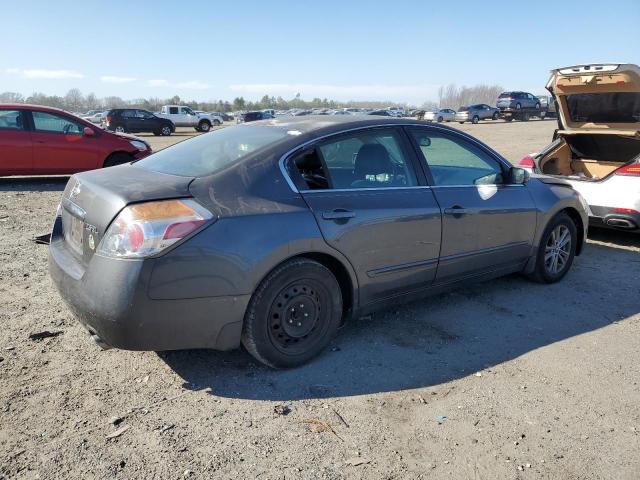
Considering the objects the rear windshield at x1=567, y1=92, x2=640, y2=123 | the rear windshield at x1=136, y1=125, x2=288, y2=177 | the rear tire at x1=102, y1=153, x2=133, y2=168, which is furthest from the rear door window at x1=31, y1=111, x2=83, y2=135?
the rear windshield at x1=567, y1=92, x2=640, y2=123

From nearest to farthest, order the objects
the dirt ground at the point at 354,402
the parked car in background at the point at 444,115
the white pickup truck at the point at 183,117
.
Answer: the dirt ground at the point at 354,402 → the white pickup truck at the point at 183,117 → the parked car in background at the point at 444,115

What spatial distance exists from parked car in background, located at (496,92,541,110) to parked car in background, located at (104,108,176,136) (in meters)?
27.9

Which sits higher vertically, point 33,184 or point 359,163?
point 359,163

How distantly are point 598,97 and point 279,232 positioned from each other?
18.9 ft

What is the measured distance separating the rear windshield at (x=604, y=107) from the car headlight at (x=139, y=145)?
26.3ft

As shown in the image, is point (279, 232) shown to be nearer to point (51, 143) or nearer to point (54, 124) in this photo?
point (51, 143)

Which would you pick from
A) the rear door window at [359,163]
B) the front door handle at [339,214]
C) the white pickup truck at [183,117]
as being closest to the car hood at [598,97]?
the rear door window at [359,163]

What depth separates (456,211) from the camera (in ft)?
13.2

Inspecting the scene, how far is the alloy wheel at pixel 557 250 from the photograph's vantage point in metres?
5.01

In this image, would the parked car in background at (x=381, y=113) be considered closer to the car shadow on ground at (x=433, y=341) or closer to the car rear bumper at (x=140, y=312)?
the car shadow on ground at (x=433, y=341)

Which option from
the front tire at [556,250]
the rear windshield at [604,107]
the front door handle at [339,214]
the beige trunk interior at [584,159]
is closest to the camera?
the front door handle at [339,214]

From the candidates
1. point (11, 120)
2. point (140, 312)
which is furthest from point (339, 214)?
point (11, 120)

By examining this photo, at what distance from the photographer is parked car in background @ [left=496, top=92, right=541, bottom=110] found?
4422cm

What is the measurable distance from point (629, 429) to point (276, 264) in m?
2.12
